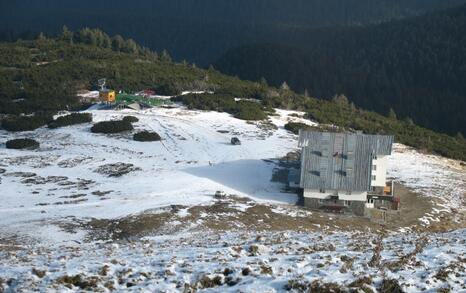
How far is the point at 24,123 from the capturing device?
58.7 m

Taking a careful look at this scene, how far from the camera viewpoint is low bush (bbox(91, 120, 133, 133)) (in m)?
56.0

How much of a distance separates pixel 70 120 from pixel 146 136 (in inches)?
371

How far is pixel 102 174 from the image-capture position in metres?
44.9

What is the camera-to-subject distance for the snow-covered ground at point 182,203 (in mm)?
17453

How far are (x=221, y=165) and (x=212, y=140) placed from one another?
7330 millimetres

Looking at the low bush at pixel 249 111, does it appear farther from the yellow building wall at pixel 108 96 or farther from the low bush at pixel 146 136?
the yellow building wall at pixel 108 96

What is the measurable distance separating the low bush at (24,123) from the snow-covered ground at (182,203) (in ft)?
4.63

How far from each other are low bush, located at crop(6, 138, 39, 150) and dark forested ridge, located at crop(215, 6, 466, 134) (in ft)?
307

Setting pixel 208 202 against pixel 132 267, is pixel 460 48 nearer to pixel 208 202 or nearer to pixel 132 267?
pixel 208 202

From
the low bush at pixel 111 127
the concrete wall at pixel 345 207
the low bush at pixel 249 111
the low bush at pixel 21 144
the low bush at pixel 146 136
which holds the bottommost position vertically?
the concrete wall at pixel 345 207

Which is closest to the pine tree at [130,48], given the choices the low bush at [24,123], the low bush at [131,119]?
the low bush at [24,123]

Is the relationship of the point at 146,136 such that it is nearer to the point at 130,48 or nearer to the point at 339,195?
the point at 339,195

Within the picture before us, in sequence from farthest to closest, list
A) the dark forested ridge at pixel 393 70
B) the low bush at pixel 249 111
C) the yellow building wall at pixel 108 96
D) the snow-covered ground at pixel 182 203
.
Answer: the dark forested ridge at pixel 393 70 < the yellow building wall at pixel 108 96 < the low bush at pixel 249 111 < the snow-covered ground at pixel 182 203

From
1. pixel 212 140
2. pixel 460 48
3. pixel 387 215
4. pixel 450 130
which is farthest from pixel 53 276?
pixel 460 48
